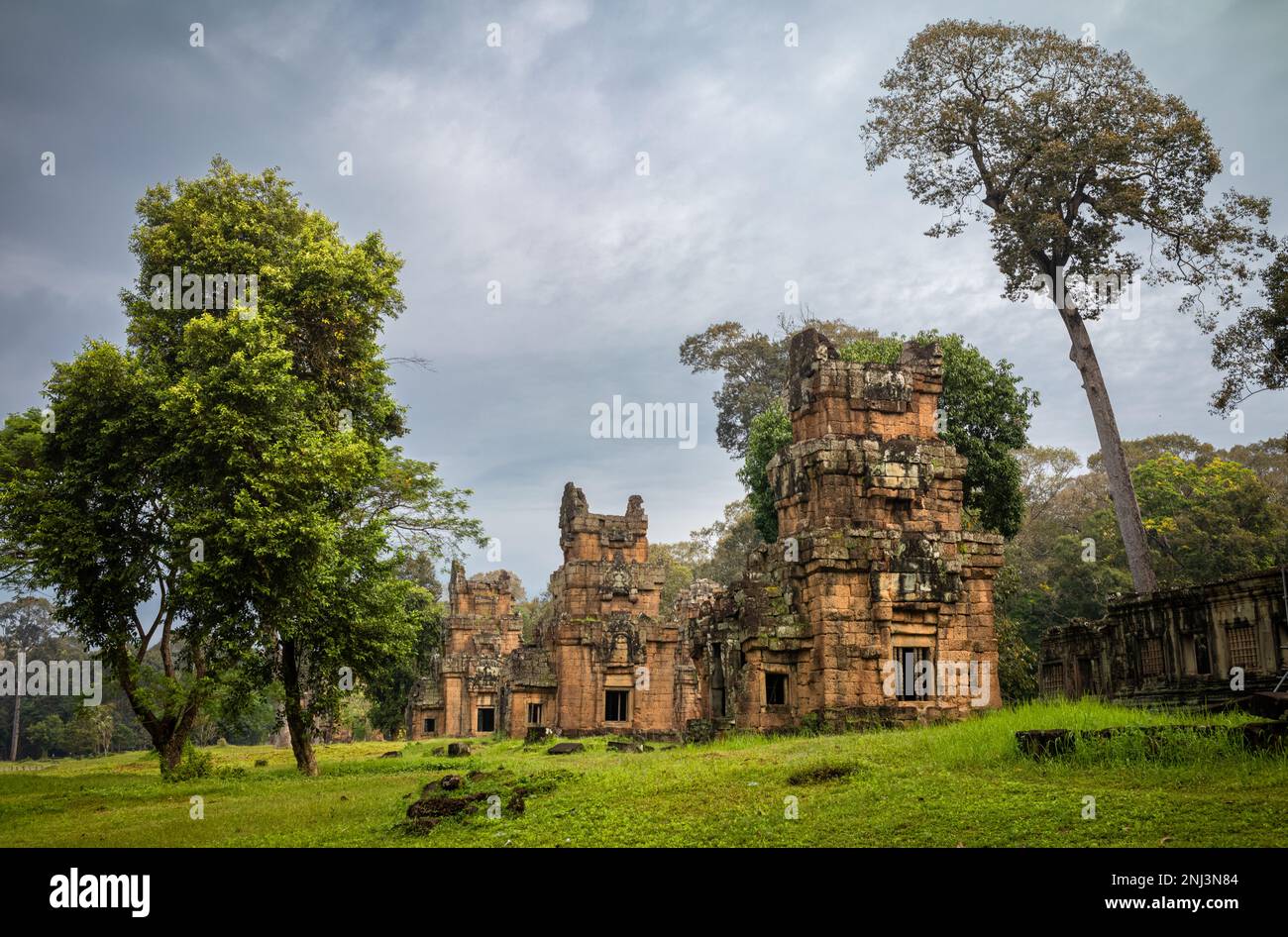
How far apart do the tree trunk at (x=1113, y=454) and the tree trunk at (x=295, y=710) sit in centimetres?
1982

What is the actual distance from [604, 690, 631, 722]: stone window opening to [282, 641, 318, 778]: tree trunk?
527 inches

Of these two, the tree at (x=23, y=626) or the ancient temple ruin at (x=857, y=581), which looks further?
the tree at (x=23, y=626)

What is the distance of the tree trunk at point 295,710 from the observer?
741 inches

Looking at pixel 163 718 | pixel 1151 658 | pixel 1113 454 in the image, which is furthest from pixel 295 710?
pixel 1113 454

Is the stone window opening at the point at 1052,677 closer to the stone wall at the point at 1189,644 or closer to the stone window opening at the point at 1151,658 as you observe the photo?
the stone wall at the point at 1189,644

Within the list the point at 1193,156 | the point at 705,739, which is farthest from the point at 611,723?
the point at 1193,156

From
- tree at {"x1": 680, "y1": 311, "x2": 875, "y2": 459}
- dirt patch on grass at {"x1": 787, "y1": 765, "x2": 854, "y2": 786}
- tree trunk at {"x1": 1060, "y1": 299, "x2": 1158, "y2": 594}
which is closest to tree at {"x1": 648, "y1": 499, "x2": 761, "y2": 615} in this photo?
tree at {"x1": 680, "y1": 311, "x2": 875, "y2": 459}

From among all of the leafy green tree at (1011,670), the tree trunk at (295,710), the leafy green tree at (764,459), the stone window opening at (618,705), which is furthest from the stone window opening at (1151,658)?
the tree trunk at (295,710)

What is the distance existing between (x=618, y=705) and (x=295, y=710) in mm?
14482

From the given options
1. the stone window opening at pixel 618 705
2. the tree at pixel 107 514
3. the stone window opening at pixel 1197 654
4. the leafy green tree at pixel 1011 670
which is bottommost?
the stone window opening at pixel 618 705

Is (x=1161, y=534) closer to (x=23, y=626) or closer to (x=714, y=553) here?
(x=714, y=553)

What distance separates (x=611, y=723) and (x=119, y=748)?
48.7 m

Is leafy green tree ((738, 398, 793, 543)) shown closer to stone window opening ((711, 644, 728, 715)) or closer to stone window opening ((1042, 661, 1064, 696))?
stone window opening ((1042, 661, 1064, 696))
